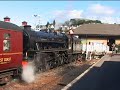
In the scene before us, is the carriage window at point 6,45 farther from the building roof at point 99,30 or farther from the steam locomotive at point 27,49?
the building roof at point 99,30

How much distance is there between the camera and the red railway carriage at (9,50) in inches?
594

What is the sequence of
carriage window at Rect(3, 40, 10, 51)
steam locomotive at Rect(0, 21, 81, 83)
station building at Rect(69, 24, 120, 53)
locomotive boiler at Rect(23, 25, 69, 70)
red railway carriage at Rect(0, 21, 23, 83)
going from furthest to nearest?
station building at Rect(69, 24, 120, 53), locomotive boiler at Rect(23, 25, 69, 70), steam locomotive at Rect(0, 21, 81, 83), carriage window at Rect(3, 40, 10, 51), red railway carriage at Rect(0, 21, 23, 83)

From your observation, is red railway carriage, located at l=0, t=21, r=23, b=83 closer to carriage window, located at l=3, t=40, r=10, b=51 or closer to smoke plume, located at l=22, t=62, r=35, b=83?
carriage window, located at l=3, t=40, r=10, b=51

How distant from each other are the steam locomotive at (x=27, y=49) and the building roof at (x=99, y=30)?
1441 inches

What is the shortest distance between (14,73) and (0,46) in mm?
2662

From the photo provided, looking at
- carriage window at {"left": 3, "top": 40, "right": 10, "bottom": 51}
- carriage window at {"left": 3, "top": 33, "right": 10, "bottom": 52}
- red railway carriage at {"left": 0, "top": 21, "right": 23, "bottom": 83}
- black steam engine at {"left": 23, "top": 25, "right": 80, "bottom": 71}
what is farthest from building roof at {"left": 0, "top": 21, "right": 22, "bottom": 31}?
black steam engine at {"left": 23, "top": 25, "right": 80, "bottom": 71}

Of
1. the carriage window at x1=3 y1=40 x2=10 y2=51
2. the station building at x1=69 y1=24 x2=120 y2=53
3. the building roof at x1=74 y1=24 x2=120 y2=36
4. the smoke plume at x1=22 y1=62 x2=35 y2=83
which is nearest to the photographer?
the carriage window at x1=3 y1=40 x2=10 y2=51

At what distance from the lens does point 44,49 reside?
76.6 feet

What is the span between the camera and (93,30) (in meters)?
71.8

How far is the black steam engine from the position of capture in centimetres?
2001

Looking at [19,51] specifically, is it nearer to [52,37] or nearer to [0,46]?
[0,46]

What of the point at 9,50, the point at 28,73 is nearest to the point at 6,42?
the point at 9,50

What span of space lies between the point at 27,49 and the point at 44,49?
369cm

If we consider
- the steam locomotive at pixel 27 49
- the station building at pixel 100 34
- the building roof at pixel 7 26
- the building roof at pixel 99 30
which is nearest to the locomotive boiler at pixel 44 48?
the steam locomotive at pixel 27 49
